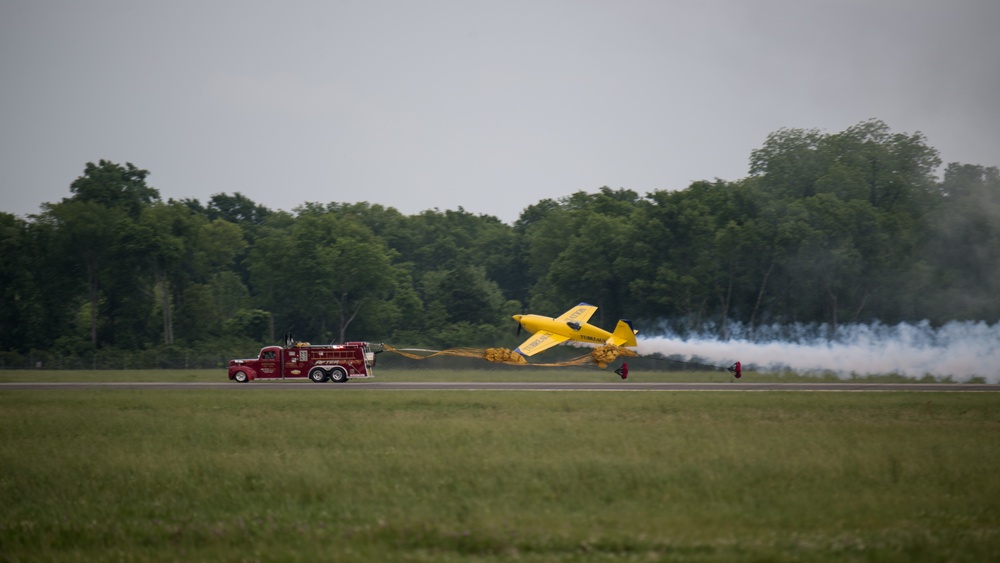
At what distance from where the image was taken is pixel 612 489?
1919cm

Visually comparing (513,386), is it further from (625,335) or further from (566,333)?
(625,335)

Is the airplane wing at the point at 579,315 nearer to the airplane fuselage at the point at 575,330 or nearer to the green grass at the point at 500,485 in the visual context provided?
the airplane fuselage at the point at 575,330

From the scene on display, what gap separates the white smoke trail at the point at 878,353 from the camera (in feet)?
165

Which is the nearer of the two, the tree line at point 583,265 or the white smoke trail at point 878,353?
the white smoke trail at point 878,353

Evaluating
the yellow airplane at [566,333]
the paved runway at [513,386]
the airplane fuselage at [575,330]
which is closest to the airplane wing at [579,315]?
the yellow airplane at [566,333]

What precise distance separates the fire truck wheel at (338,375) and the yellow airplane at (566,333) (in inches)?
420

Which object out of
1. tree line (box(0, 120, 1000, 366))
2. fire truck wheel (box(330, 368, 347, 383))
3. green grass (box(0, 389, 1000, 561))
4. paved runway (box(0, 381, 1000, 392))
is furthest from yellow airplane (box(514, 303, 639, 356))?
green grass (box(0, 389, 1000, 561))

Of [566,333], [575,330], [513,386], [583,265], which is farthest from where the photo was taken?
[583,265]

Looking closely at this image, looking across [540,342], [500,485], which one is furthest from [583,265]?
[500,485]

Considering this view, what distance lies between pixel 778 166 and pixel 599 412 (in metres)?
79.3

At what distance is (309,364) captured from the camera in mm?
50406

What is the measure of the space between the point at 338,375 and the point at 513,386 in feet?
36.2

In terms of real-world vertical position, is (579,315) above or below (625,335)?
above

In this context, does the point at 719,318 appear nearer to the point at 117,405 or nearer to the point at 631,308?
the point at 631,308
